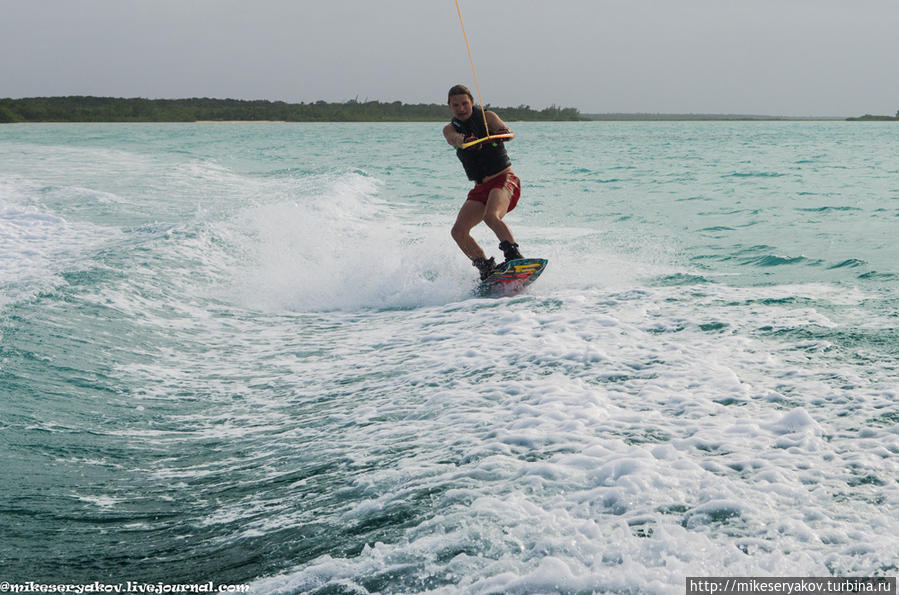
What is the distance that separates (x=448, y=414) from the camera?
14.1 ft

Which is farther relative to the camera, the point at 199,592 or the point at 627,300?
the point at 627,300

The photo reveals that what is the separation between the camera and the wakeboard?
7488 millimetres

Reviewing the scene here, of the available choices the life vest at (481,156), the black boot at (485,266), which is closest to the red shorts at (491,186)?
the life vest at (481,156)

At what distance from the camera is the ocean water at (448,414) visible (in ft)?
9.30

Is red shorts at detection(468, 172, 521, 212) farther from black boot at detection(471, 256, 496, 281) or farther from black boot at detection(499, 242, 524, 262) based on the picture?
black boot at detection(471, 256, 496, 281)

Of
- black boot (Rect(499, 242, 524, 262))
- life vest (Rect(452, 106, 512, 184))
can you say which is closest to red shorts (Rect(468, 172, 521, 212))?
life vest (Rect(452, 106, 512, 184))

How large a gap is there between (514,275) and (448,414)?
11.2 feet

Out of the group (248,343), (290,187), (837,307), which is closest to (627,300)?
(837,307)

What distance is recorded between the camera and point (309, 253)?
35.2 ft

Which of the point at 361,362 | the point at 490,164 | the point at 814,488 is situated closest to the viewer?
the point at 814,488

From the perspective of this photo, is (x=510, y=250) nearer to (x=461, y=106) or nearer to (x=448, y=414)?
(x=461, y=106)

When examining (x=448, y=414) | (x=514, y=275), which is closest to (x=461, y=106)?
(x=514, y=275)

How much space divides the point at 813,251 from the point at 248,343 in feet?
22.2

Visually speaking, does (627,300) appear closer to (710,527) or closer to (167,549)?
(710,527)
